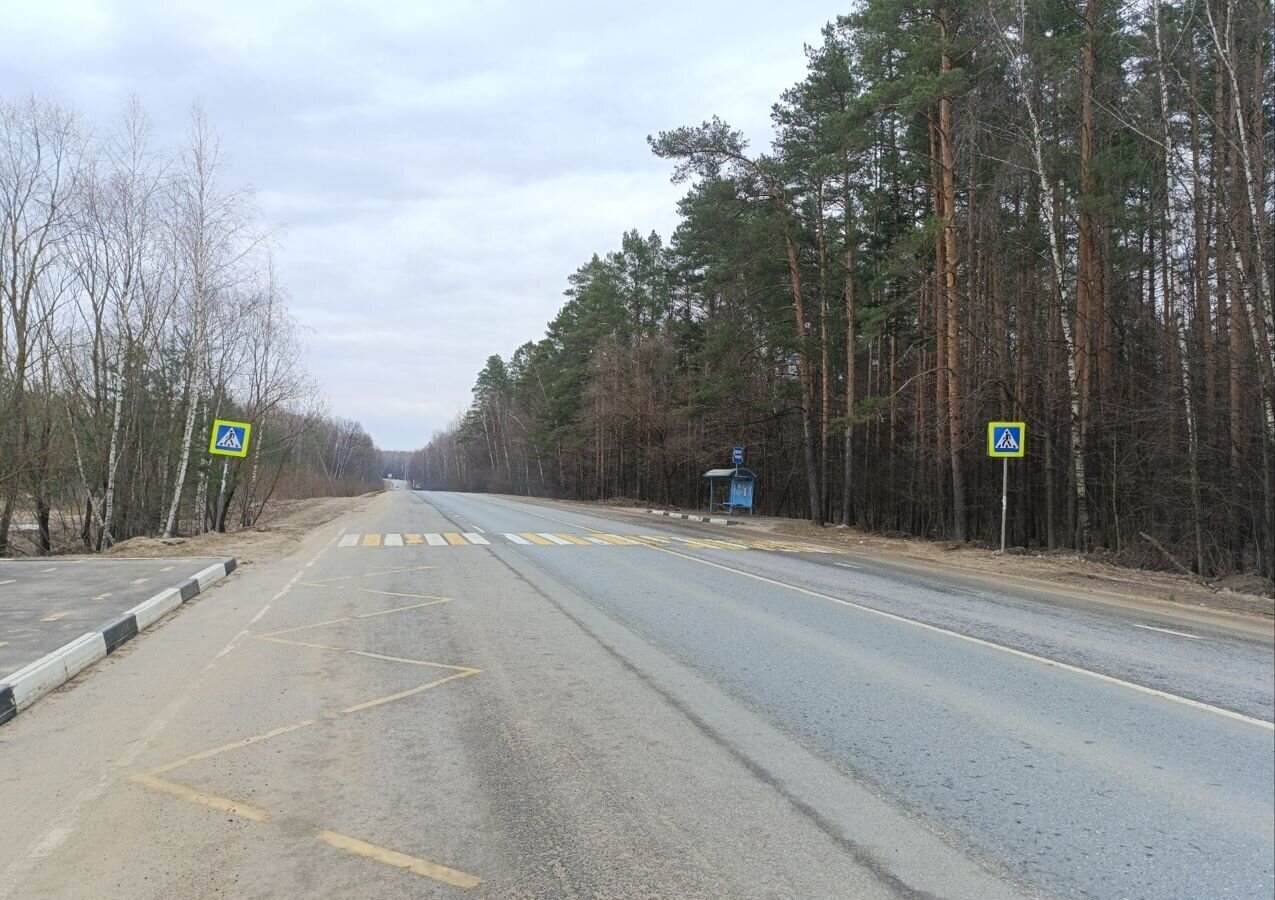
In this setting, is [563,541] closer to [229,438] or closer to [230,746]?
[229,438]

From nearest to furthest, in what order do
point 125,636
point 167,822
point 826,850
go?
point 826,850, point 167,822, point 125,636

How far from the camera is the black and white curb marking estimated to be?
17.2 feet

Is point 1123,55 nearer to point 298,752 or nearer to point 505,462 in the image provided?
point 298,752

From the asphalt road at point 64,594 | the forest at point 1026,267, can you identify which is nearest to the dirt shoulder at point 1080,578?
the forest at point 1026,267

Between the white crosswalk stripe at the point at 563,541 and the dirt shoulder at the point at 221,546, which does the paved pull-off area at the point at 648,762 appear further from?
the white crosswalk stripe at the point at 563,541

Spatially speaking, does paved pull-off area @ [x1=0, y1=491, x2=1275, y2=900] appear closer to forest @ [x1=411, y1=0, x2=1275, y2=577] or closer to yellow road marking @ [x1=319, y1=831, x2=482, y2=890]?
yellow road marking @ [x1=319, y1=831, x2=482, y2=890]

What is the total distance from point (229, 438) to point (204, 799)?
1539 centimetres

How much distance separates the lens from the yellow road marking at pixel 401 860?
301 centimetres

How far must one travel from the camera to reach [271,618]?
8734mm


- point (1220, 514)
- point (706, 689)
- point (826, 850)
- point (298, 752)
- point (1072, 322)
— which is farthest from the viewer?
point (1072, 322)

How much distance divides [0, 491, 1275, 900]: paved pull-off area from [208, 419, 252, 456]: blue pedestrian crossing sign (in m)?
9.53

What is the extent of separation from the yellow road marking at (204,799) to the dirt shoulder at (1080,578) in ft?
36.3

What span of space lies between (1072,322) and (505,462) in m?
75.1

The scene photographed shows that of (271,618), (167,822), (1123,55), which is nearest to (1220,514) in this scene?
(1123,55)
